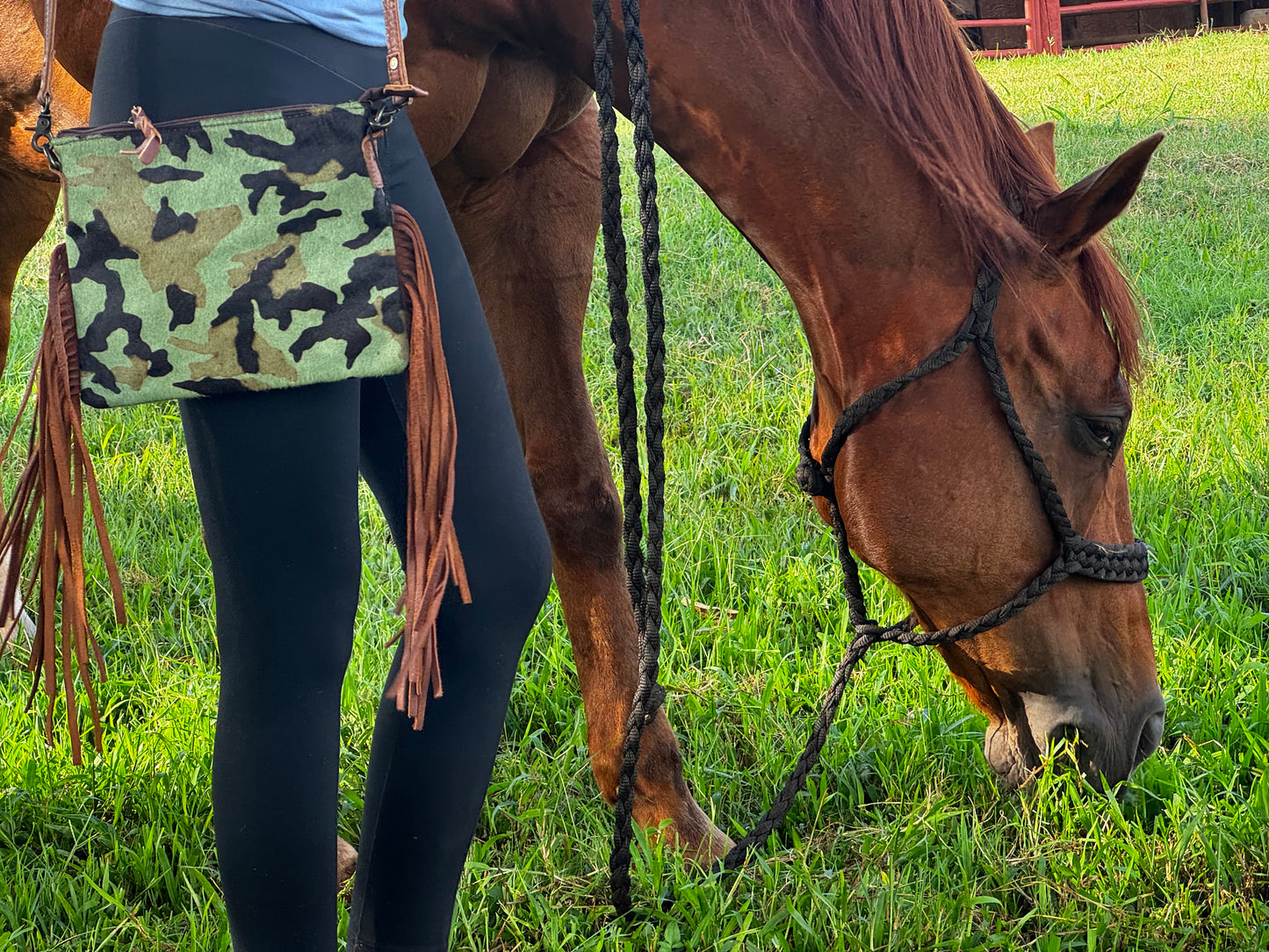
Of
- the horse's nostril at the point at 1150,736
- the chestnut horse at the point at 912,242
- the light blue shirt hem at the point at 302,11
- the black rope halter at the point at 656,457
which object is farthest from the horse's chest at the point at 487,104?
the horse's nostril at the point at 1150,736

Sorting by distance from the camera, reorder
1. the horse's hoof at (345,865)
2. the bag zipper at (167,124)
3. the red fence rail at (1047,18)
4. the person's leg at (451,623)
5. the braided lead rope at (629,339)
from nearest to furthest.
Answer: the bag zipper at (167,124)
the person's leg at (451,623)
the braided lead rope at (629,339)
the horse's hoof at (345,865)
the red fence rail at (1047,18)

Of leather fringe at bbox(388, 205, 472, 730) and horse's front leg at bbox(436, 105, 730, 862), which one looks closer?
leather fringe at bbox(388, 205, 472, 730)

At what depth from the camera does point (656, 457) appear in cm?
143

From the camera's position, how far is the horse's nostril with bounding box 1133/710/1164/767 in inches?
66.7

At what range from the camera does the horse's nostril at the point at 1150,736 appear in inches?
66.7

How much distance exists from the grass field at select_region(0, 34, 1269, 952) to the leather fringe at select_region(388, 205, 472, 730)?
76cm

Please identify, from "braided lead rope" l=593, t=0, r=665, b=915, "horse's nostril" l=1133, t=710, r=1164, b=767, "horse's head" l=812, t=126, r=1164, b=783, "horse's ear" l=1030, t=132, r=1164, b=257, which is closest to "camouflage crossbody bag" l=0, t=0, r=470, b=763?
"braided lead rope" l=593, t=0, r=665, b=915

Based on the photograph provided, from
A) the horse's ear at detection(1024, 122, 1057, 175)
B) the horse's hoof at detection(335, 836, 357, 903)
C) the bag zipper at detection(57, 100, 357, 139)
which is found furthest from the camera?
the horse's hoof at detection(335, 836, 357, 903)

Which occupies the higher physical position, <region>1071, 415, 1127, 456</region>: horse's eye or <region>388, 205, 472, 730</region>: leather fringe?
<region>388, 205, 472, 730</region>: leather fringe

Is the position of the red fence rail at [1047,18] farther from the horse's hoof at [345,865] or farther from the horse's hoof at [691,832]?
the horse's hoof at [345,865]

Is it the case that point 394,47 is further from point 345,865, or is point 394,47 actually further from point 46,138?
point 345,865

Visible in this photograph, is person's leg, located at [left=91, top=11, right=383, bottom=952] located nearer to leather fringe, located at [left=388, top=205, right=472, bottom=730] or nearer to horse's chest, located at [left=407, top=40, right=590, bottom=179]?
leather fringe, located at [left=388, top=205, right=472, bottom=730]

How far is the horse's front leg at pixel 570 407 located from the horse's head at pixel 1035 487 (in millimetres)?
536

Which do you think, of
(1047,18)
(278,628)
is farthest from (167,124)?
(1047,18)
